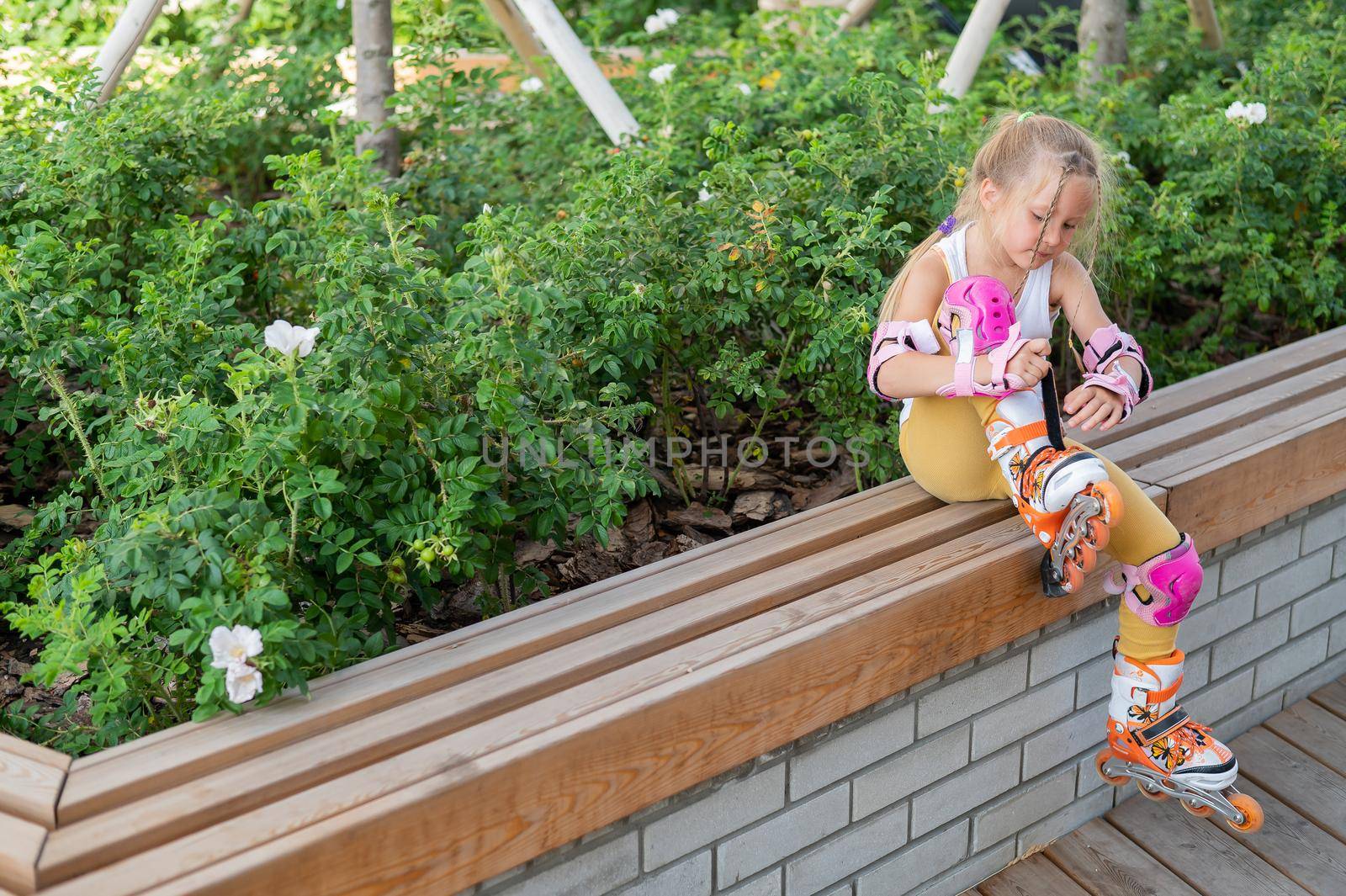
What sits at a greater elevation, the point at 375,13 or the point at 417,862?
the point at 375,13

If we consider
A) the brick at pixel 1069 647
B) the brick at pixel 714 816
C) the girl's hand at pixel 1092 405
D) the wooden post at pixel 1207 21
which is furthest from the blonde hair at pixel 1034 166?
the wooden post at pixel 1207 21

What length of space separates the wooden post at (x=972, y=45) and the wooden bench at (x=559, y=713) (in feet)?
5.10

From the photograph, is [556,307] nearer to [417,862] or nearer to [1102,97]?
[417,862]

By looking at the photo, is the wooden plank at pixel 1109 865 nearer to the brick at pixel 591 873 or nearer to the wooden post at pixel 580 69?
the brick at pixel 591 873

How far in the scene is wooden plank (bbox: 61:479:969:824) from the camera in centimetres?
142

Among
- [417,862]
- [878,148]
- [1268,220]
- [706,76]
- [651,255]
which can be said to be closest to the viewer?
[417,862]

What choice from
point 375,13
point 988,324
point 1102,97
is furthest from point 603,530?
point 1102,97

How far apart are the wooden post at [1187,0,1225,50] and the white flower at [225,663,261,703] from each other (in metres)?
4.21

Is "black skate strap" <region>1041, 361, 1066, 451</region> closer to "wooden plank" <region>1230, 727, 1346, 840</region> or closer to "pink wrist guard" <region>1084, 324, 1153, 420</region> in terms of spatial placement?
"pink wrist guard" <region>1084, 324, 1153, 420</region>

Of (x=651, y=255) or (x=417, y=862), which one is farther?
(x=651, y=255)

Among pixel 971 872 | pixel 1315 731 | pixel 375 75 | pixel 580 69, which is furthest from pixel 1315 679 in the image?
pixel 375 75

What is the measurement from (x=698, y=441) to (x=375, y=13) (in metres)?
1.51

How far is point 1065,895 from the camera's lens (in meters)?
2.13

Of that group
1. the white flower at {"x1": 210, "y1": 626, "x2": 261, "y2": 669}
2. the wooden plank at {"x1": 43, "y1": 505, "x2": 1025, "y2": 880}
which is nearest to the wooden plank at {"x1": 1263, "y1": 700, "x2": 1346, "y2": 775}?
the wooden plank at {"x1": 43, "y1": 505, "x2": 1025, "y2": 880}
